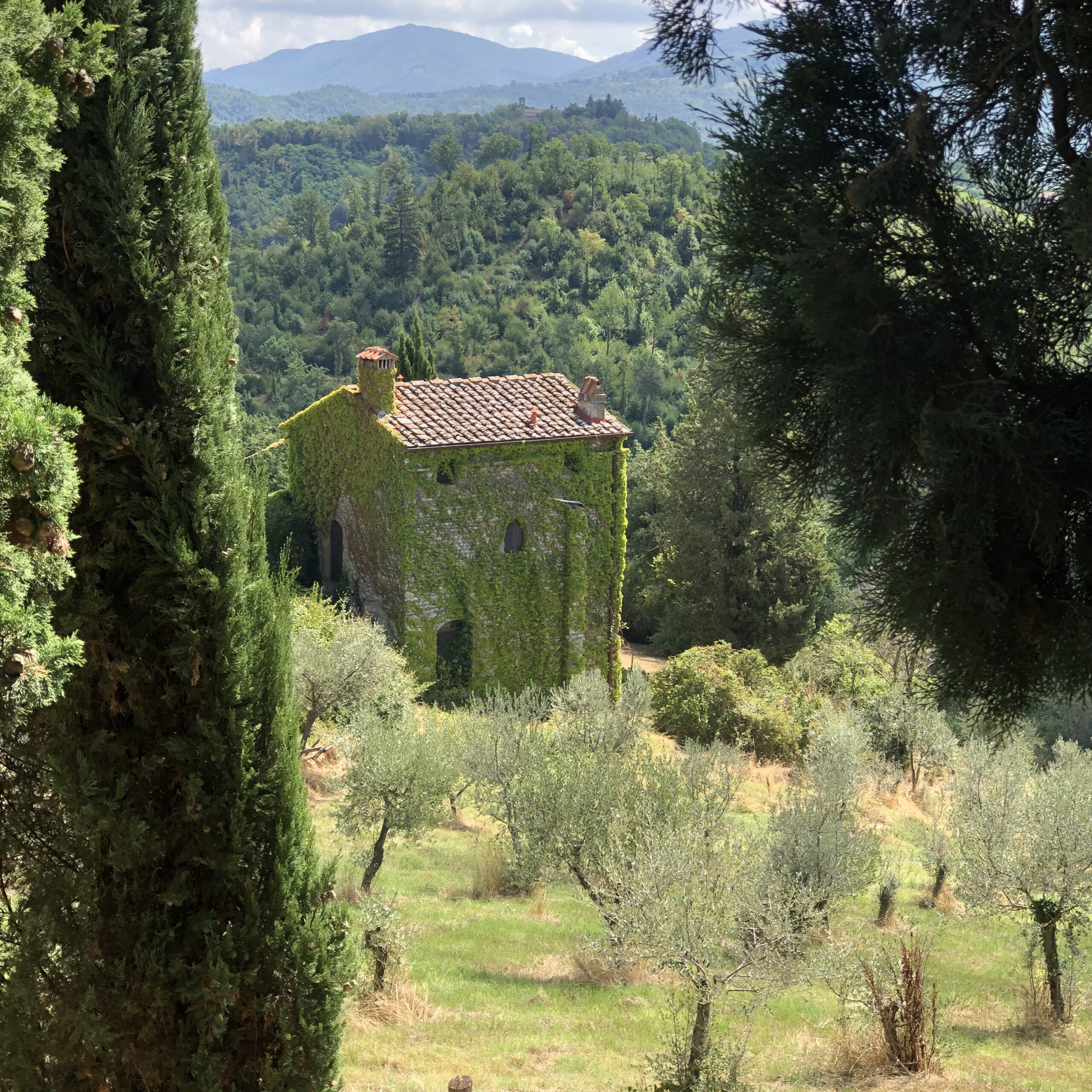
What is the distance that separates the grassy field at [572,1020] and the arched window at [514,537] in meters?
10.2

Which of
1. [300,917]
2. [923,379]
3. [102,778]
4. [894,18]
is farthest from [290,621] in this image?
[894,18]

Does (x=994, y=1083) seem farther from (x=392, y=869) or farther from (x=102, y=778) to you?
(x=392, y=869)

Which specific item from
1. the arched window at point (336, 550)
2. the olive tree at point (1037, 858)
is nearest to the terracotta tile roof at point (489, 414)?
the arched window at point (336, 550)

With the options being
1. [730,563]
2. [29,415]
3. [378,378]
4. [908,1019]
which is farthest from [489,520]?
[29,415]

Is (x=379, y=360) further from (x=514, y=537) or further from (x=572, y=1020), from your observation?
(x=572, y=1020)

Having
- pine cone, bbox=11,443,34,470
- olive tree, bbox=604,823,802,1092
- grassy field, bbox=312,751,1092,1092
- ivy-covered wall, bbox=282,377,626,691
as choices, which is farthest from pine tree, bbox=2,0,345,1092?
ivy-covered wall, bbox=282,377,626,691

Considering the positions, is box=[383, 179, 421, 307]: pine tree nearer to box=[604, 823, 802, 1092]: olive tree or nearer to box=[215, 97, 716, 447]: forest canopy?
box=[215, 97, 716, 447]: forest canopy

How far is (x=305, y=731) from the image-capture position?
17.6m

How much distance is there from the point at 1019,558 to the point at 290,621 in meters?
3.53

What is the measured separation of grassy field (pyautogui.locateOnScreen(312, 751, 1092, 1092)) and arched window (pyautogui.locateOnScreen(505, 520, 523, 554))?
10.2 metres

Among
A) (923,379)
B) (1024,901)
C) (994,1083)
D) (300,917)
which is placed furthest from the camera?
(1024,901)

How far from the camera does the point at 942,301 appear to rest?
4.37 metres

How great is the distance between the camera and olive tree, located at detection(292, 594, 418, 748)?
17.5 m

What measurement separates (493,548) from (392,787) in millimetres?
11739
